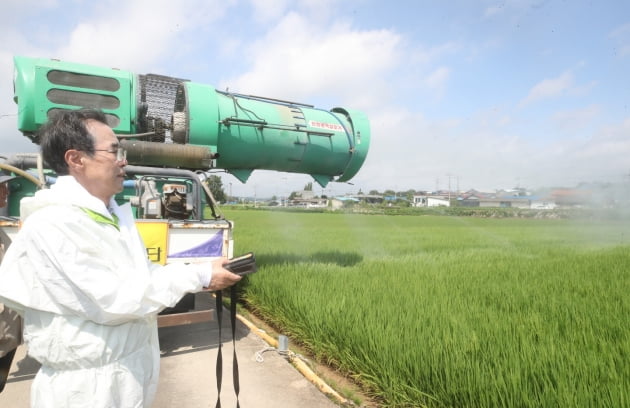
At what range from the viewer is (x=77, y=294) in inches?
52.2

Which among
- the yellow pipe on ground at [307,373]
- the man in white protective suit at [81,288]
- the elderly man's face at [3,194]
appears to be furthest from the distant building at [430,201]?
the man in white protective suit at [81,288]

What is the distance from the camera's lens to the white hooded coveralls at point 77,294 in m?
1.31

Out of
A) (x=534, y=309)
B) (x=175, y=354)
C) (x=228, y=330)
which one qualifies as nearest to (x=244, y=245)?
(x=228, y=330)

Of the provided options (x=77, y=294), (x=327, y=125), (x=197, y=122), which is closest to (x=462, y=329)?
(x=77, y=294)

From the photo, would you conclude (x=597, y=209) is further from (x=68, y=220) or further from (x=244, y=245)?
(x=68, y=220)

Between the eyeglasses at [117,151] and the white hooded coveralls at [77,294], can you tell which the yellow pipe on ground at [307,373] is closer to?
the white hooded coveralls at [77,294]

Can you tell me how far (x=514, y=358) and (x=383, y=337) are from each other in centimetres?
93

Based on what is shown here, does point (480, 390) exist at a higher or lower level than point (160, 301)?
lower

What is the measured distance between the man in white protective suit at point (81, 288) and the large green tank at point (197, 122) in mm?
2868

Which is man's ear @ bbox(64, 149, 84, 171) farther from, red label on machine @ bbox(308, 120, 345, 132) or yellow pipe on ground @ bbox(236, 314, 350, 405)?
red label on machine @ bbox(308, 120, 345, 132)

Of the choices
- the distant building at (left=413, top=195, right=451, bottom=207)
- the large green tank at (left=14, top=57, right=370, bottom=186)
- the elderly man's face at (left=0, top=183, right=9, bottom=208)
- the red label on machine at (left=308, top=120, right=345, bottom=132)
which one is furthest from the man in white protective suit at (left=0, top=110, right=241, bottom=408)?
the distant building at (left=413, top=195, right=451, bottom=207)

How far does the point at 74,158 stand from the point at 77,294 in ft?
1.72

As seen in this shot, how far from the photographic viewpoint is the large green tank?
4.33 m

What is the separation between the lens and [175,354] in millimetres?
3988
